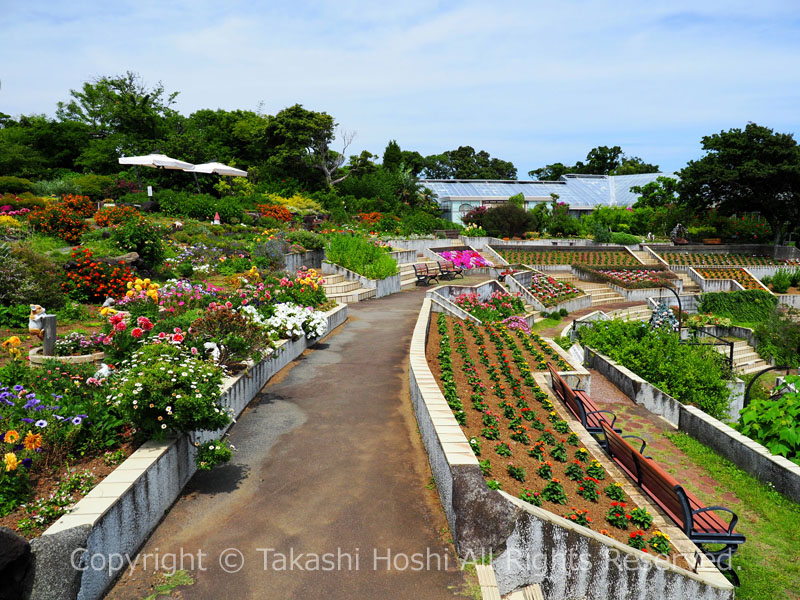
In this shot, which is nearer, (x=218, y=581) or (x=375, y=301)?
(x=218, y=581)

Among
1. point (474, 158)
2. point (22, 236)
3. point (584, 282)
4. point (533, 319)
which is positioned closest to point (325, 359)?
point (22, 236)

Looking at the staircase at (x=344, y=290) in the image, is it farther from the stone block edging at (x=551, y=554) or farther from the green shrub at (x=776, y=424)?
the stone block edging at (x=551, y=554)

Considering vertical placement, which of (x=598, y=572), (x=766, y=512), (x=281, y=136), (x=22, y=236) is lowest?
(x=766, y=512)

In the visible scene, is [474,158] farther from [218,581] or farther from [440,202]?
[218,581]

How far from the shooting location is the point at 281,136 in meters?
36.4

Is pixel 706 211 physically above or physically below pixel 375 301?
above

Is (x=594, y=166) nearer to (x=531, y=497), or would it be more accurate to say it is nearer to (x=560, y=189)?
(x=560, y=189)

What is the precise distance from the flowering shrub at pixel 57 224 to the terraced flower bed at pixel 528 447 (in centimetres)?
1076

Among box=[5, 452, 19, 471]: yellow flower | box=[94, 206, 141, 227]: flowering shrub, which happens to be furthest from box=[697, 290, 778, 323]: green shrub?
box=[5, 452, 19, 471]: yellow flower

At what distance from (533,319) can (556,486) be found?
15384 millimetres

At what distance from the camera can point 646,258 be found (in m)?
33.4

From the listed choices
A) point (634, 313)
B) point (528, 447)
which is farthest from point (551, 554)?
point (634, 313)

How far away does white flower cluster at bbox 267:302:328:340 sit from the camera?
1027 cm

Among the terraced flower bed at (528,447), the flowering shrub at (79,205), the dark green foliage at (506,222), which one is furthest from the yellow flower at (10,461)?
the dark green foliage at (506,222)
